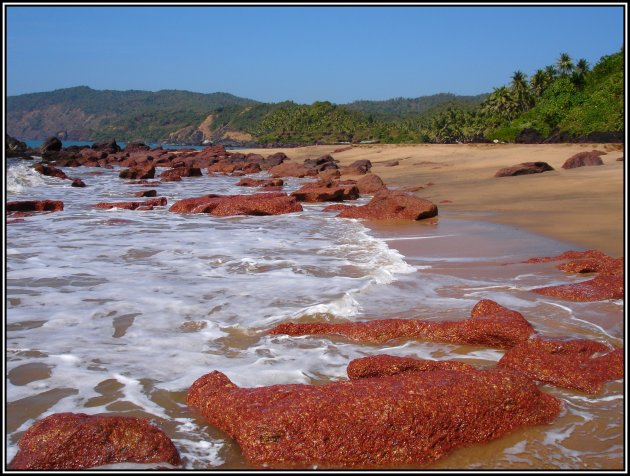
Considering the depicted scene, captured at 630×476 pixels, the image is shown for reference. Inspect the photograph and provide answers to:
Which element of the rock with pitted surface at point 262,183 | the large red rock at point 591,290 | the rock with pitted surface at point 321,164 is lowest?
the large red rock at point 591,290

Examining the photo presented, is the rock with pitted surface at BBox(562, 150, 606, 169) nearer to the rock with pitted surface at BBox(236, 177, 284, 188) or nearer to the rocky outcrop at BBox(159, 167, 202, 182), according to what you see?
the rock with pitted surface at BBox(236, 177, 284, 188)

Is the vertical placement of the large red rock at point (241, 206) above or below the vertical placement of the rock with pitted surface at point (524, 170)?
below

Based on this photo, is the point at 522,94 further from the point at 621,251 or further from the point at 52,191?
the point at 621,251

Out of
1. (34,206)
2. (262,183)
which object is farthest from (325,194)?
(262,183)

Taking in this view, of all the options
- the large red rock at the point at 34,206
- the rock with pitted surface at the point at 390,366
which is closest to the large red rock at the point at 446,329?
the rock with pitted surface at the point at 390,366

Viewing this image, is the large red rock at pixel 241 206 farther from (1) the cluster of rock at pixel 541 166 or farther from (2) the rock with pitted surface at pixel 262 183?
(1) the cluster of rock at pixel 541 166

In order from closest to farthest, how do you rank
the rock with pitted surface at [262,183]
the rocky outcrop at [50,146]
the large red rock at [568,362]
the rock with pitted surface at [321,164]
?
1. the large red rock at [568,362]
2. the rock with pitted surface at [262,183]
3. the rock with pitted surface at [321,164]
4. the rocky outcrop at [50,146]
